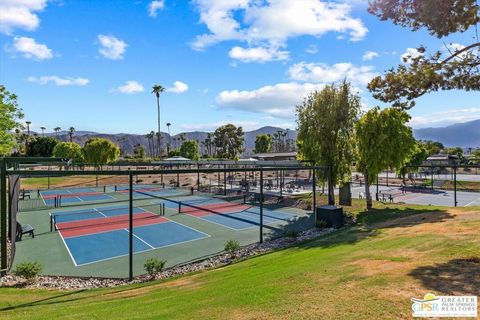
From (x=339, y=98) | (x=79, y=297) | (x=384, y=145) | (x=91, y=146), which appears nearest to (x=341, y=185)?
(x=384, y=145)

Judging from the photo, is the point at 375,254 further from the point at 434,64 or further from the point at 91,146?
the point at 91,146

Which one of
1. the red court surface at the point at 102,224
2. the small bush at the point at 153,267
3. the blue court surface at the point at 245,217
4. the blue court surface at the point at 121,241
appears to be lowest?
the blue court surface at the point at 121,241

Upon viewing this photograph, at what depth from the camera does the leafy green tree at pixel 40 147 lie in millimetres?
86438

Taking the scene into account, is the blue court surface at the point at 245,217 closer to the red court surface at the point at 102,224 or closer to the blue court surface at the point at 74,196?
the red court surface at the point at 102,224

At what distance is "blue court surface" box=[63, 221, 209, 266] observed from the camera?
643 inches

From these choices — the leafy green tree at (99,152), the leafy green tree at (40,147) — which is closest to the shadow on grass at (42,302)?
the leafy green tree at (99,152)

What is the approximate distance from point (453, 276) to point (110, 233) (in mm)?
19172

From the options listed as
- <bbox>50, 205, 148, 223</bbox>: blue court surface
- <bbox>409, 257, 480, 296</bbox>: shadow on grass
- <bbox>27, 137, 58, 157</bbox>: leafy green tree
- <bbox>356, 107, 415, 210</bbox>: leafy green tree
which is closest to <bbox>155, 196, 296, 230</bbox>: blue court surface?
<bbox>50, 205, 148, 223</bbox>: blue court surface

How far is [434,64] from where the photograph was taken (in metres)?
10.5

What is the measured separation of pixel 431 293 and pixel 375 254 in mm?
3843

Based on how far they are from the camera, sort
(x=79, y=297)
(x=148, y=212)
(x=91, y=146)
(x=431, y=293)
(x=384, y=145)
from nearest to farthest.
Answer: (x=431, y=293)
(x=79, y=297)
(x=384, y=145)
(x=148, y=212)
(x=91, y=146)

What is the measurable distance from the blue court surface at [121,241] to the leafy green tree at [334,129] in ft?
35.8

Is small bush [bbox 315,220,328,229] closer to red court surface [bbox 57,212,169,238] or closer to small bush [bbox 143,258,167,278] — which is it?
small bush [bbox 143,258,167,278]

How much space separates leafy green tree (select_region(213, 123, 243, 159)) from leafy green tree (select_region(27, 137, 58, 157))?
1795 inches
